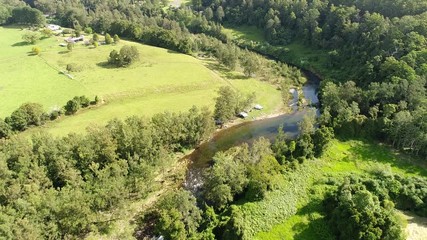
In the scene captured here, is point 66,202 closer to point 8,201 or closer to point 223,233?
point 8,201

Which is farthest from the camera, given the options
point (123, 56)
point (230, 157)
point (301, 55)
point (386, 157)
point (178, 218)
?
point (301, 55)

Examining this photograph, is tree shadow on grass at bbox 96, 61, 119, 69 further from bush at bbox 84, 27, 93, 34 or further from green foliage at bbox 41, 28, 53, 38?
green foliage at bbox 41, 28, 53, 38

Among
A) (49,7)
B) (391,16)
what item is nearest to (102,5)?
(49,7)

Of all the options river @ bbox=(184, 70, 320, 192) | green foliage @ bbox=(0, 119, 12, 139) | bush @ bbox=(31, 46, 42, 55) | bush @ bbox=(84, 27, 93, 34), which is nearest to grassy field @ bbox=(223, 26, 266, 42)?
bush @ bbox=(84, 27, 93, 34)

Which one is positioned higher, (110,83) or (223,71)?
(223,71)

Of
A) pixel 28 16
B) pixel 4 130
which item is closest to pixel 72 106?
pixel 4 130

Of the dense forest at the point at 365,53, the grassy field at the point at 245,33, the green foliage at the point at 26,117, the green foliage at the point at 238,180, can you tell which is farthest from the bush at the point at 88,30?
the green foliage at the point at 238,180

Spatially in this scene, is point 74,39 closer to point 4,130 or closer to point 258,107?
point 4,130
